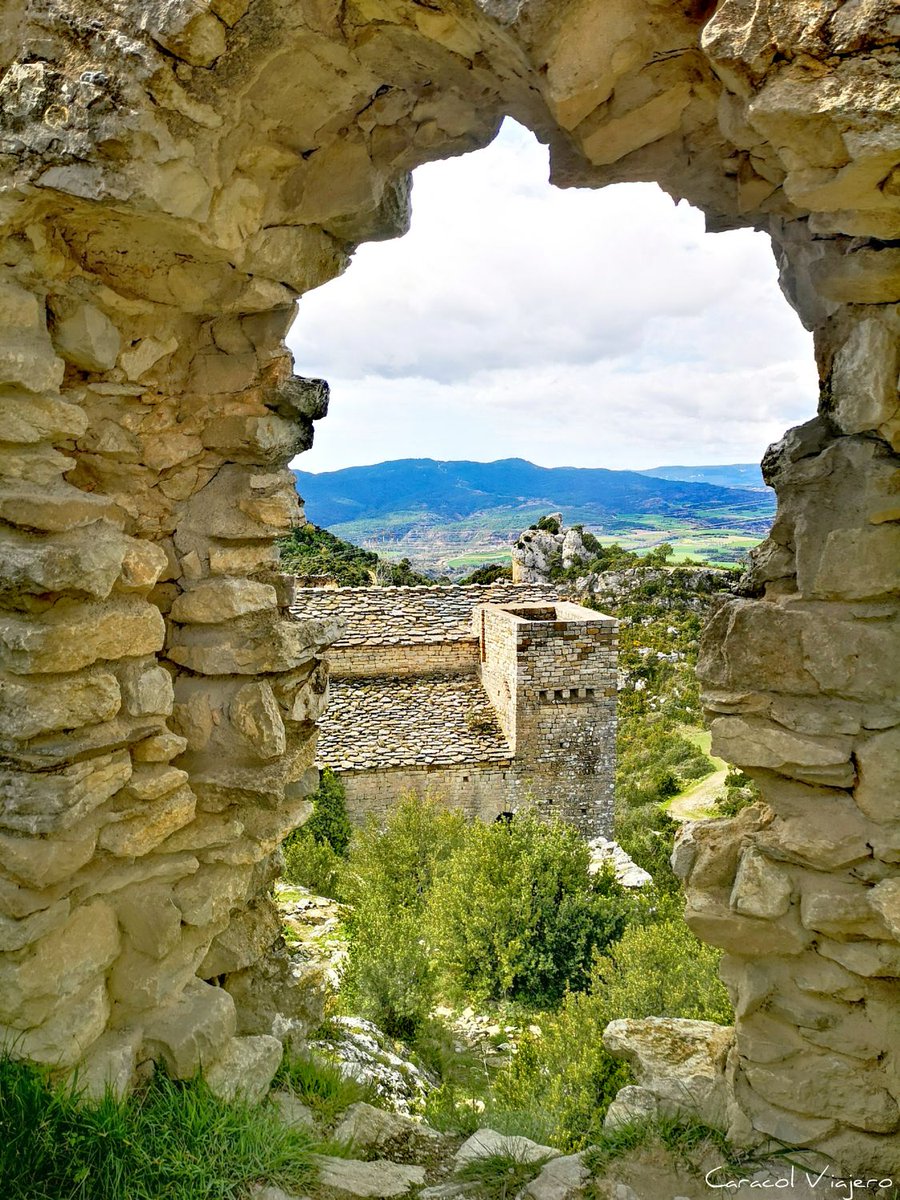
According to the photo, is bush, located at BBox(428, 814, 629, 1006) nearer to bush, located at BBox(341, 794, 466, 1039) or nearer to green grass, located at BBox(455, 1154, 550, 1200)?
bush, located at BBox(341, 794, 466, 1039)

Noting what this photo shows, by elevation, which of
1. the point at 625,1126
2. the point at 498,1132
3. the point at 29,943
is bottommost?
the point at 498,1132

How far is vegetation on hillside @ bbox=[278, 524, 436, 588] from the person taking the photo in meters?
23.9

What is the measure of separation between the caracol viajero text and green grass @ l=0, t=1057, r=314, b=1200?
19cm

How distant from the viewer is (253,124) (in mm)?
3008

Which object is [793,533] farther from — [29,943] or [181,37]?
[29,943]

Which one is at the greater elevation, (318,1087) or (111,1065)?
(111,1065)

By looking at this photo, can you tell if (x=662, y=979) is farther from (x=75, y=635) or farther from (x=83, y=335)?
(x=83, y=335)

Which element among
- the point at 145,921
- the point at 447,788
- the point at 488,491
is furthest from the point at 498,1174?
the point at 488,491

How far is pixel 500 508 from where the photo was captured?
108 metres

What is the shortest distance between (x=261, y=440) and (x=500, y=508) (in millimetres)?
105275

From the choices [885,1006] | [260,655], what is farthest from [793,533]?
[260,655]

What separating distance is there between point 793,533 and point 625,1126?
2584 mm

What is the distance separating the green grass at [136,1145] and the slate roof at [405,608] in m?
12.5

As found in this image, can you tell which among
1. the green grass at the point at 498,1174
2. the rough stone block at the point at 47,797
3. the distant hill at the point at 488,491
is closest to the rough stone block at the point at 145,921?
the rough stone block at the point at 47,797
